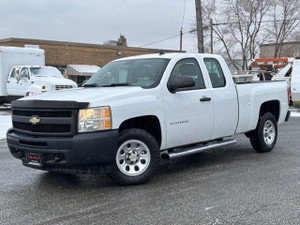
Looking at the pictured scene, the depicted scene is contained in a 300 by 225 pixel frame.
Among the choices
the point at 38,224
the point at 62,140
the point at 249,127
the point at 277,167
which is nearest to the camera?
the point at 38,224

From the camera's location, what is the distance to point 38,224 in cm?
439

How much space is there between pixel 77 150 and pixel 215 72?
10.3 ft

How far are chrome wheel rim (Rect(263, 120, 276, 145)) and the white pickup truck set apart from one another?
0.47 metres

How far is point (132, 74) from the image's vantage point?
657 cm

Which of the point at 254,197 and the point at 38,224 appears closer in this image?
the point at 38,224

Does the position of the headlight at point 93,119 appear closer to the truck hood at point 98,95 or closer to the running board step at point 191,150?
the truck hood at point 98,95

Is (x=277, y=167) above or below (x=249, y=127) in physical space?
below

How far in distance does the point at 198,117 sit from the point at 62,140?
229 cm

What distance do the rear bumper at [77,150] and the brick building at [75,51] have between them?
2468 cm

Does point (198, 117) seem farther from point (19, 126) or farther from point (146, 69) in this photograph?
point (19, 126)

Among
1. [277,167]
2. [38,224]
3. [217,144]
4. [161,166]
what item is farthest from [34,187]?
[277,167]

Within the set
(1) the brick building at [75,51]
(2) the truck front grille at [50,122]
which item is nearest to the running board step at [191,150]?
(2) the truck front grille at [50,122]

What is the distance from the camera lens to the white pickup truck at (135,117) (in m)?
5.29

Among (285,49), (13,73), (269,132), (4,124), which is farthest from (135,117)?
(285,49)
